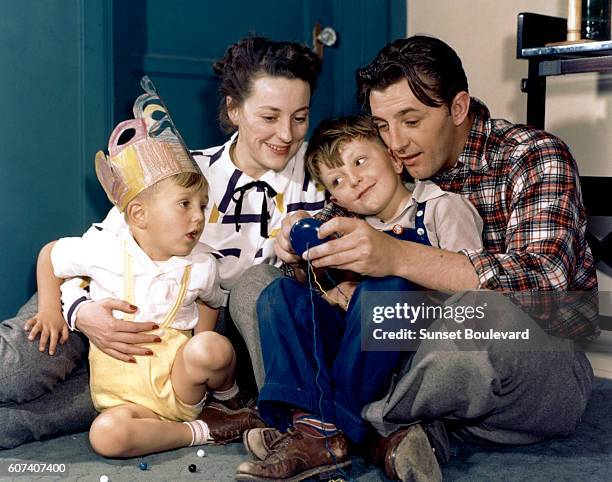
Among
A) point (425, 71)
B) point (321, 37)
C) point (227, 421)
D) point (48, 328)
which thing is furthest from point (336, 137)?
point (321, 37)

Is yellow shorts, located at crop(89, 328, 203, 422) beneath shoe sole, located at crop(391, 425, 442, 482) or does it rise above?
above

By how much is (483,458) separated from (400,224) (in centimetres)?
53

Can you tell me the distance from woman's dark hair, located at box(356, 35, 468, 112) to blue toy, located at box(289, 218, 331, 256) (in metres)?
0.40

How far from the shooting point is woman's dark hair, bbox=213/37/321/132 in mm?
2113

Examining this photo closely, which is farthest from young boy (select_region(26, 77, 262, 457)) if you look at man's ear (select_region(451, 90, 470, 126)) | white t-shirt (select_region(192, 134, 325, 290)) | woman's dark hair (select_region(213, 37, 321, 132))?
man's ear (select_region(451, 90, 470, 126))

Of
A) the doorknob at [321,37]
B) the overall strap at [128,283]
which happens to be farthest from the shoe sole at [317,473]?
the doorknob at [321,37]

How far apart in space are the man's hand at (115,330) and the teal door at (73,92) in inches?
22.0

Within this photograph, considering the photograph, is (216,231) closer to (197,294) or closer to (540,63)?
(197,294)

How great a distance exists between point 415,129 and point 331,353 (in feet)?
1.76

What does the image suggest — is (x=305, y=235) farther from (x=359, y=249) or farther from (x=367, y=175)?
(x=367, y=175)

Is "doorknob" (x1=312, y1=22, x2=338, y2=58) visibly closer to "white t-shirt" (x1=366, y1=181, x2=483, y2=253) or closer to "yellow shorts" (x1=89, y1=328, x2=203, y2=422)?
"white t-shirt" (x1=366, y1=181, x2=483, y2=253)

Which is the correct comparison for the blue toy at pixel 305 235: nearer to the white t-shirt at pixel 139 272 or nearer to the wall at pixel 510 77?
the white t-shirt at pixel 139 272

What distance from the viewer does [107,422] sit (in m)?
1.81

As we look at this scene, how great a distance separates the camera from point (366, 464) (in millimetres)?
1788
